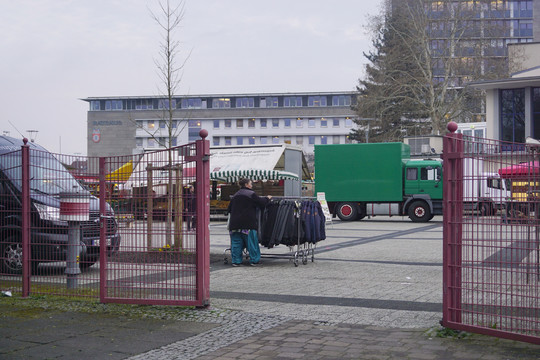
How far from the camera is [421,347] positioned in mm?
5801

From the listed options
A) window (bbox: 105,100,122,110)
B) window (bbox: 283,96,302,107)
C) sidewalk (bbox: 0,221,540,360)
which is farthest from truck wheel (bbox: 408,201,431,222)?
window (bbox: 105,100,122,110)

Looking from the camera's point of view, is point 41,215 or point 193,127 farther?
point 193,127

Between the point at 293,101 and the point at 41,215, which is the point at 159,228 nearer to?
the point at 41,215

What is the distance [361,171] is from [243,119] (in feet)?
283

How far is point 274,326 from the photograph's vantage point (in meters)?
6.75

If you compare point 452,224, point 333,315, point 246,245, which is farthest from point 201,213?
point 246,245

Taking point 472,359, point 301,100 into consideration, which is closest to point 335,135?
point 301,100

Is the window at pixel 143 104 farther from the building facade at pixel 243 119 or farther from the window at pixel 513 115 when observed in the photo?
the window at pixel 513 115

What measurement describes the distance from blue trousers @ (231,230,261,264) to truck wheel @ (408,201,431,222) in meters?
18.4

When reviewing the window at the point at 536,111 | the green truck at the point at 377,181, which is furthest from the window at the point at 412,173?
the window at the point at 536,111

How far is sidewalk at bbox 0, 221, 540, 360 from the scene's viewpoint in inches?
225

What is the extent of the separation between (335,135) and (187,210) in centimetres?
10852

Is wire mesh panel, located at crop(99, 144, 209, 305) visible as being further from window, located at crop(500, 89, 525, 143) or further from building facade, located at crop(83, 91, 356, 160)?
building facade, located at crop(83, 91, 356, 160)

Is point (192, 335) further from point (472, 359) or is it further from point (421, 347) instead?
point (472, 359)
